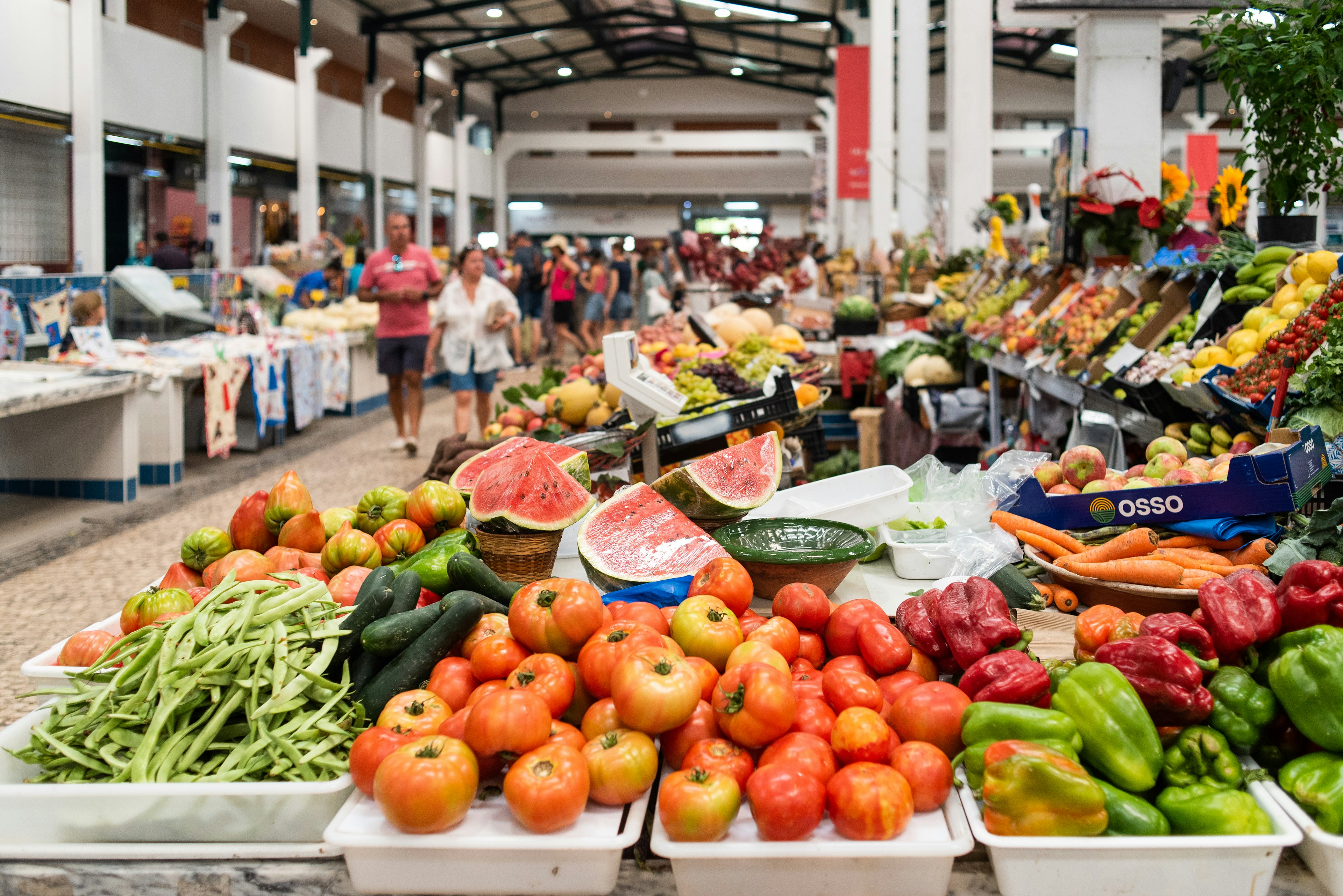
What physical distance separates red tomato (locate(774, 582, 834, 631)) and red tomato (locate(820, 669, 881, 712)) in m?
0.22

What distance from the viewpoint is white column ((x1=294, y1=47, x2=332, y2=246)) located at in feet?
54.1

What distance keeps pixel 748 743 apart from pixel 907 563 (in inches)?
41.6

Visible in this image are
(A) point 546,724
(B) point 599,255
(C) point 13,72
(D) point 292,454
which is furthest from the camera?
(B) point 599,255

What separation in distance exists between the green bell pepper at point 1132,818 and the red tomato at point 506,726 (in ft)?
2.54

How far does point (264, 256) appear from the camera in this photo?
13.9 meters

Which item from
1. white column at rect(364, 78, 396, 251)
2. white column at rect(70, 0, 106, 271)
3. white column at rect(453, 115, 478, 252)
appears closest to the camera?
white column at rect(70, 0, 106, 271)

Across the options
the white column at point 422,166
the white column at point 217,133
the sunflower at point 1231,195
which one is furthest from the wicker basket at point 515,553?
the white column at point 422,166

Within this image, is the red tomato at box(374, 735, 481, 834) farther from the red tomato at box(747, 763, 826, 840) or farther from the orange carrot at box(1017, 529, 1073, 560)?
the orange carrot at box(1017, 529, 1073, 560)

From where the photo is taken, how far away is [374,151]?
808 inches

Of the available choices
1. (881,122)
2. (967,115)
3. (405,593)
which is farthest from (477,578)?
(881,122)

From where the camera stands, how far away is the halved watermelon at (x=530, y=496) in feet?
7.88

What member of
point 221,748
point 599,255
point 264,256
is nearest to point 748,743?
point 221,748

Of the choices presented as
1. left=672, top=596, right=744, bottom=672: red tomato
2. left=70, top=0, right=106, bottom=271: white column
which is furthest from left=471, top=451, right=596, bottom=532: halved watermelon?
left=70, top=0, right=106, bottom=271: white column

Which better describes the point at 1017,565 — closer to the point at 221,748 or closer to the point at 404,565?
the point at 404,565
